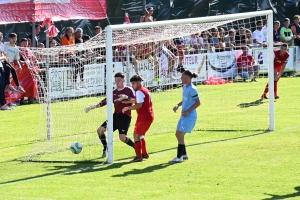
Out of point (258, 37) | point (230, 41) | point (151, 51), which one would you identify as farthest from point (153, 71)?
point (258, 37)

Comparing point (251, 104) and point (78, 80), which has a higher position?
point (78, 80)

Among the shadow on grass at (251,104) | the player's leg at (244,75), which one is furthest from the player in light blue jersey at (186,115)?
the player's leg at (244,75)

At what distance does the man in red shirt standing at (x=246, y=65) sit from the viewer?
23781 mm

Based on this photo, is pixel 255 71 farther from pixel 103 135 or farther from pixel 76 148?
pixel 76 148

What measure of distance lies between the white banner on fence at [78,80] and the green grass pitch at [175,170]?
1.52 metres

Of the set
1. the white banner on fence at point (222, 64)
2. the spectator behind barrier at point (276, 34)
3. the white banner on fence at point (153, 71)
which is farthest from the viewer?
the spectator behind barrier at point (276, 34)

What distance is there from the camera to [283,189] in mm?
10938

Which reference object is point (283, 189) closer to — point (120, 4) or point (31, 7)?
point (31, 7)

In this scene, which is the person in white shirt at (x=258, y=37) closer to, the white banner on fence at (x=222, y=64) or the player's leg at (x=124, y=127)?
the white banner on fence at (x=222, y=64)

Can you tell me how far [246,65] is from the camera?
955 inches

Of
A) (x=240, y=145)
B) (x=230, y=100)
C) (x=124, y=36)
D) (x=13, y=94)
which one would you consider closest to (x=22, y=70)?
(x=13, y=94)

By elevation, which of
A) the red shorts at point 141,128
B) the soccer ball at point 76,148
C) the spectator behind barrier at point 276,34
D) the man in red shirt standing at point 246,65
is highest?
the spectator behind barrier at point 276,34

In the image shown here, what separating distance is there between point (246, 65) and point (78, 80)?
23.3 ft

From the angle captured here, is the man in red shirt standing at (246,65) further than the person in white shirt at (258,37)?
Yes
